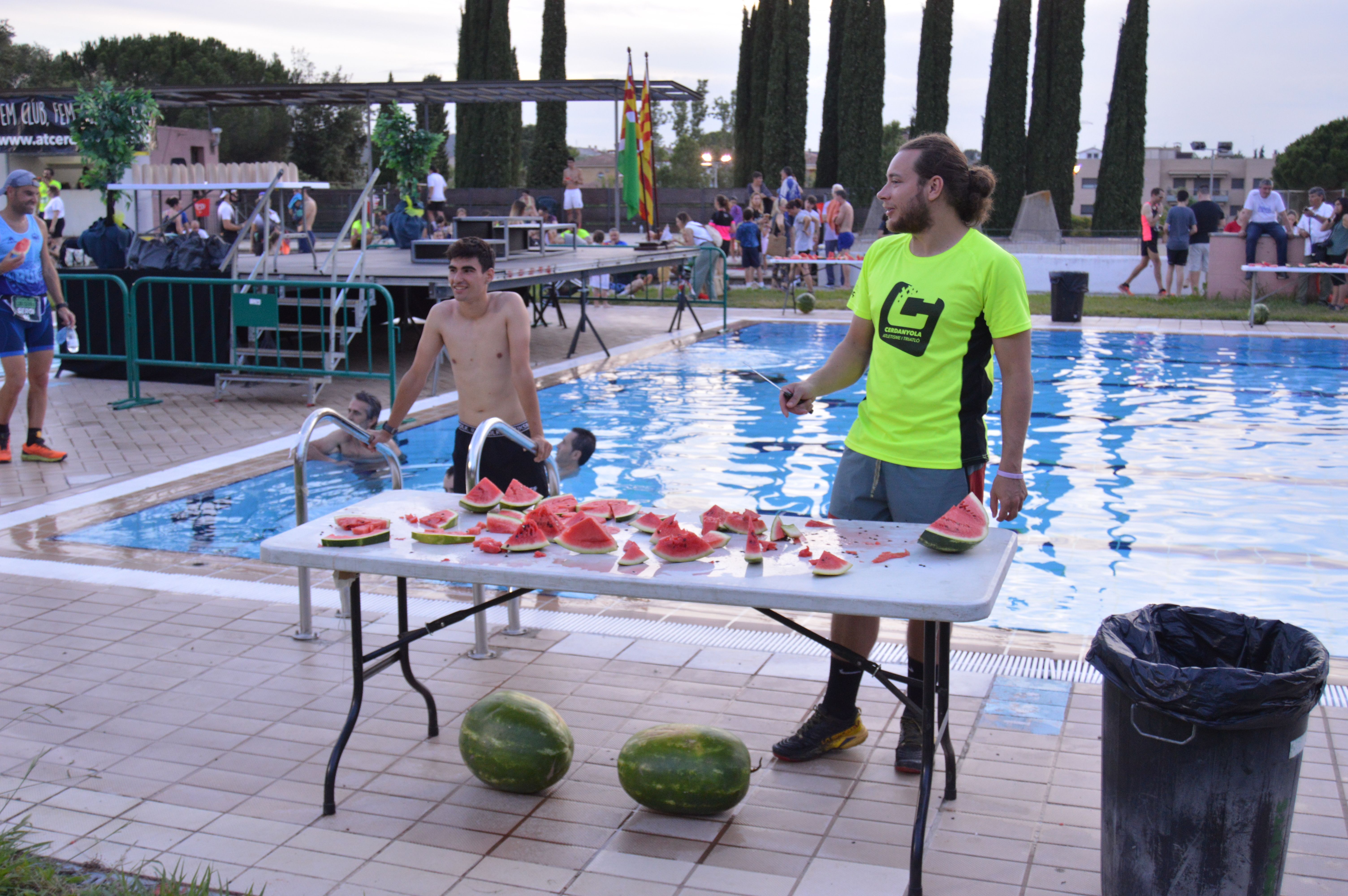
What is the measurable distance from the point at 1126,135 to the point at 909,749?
125 feet

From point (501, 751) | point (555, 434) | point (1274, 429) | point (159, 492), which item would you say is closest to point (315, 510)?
point (159, 492)

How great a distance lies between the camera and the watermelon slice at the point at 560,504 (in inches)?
155

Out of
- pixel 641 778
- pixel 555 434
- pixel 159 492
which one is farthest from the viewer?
pixel 555 434

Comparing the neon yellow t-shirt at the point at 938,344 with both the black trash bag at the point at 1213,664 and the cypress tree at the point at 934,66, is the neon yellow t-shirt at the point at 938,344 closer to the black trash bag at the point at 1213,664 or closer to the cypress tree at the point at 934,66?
the black trash bag at the point at 1213,664

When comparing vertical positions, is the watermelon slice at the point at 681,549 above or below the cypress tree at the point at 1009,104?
below

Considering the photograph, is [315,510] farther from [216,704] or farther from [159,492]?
[216,704]

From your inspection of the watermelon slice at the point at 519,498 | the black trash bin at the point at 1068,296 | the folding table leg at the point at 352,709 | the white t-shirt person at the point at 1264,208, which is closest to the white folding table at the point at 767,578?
the folding table leg at the point at 352,709

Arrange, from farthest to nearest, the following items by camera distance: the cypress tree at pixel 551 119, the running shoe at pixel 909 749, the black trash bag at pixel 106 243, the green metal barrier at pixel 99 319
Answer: the cypress tree at pixel 551 119 < the black trash bag at pixel 106 243 < the green metal barrier at pixel 99 319 < the running shoe at pixel 909 749

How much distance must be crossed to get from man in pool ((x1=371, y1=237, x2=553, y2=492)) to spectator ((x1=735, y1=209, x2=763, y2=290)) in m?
18.1

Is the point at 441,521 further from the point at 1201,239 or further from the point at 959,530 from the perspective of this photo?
the point at 1201,239

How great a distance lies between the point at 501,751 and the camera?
3717mm

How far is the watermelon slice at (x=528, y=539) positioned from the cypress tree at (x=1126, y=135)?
37563 mm

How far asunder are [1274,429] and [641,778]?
9792mm

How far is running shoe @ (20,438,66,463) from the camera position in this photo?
882 cm
